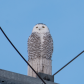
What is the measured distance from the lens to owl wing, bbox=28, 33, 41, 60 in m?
19.8

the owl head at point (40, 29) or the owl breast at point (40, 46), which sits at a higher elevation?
the owl head at point (40, 29)

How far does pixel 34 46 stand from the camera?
65.3ft

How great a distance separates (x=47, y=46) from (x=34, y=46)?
0.77 m

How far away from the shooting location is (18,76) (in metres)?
16.8

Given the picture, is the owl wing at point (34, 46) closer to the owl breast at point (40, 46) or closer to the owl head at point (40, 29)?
the owl breast at point (40, 46)

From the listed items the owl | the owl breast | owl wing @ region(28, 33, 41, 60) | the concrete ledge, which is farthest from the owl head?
the concrete ledge

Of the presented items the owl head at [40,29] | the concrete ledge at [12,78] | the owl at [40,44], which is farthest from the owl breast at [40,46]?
the concrete ledge at [12,78]

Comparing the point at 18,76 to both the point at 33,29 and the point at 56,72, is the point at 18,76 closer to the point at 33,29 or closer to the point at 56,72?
the point at 56,72

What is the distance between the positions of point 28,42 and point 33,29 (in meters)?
1.02

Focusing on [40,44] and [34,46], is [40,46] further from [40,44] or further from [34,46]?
[34,46]

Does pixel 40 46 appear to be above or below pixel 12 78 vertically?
above

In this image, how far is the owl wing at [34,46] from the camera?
64.8ft

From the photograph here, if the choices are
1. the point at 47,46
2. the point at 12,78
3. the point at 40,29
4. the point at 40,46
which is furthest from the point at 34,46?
the point at 12,78

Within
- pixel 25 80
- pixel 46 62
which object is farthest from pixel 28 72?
pixel 25 80
